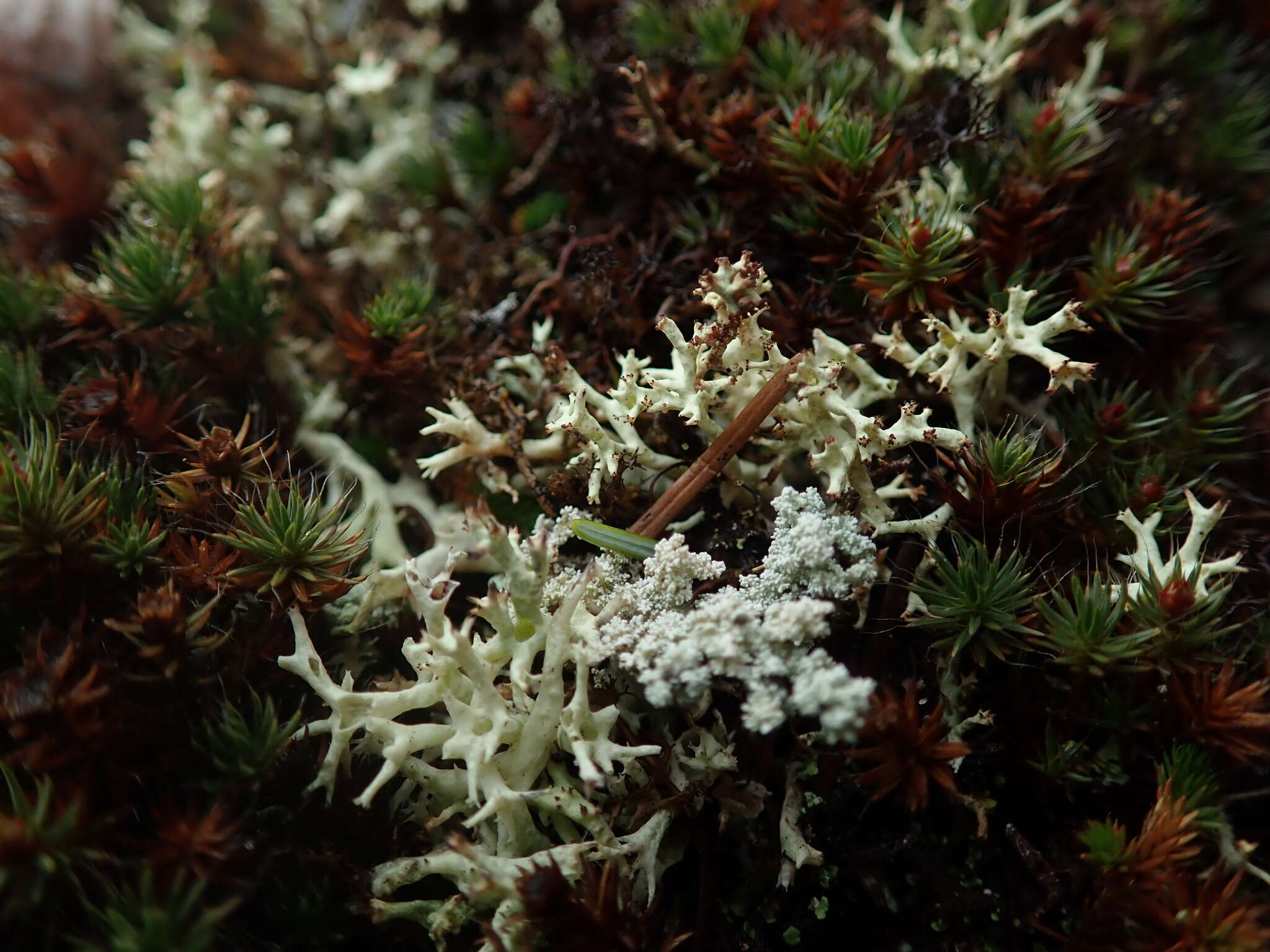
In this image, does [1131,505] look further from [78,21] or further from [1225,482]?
[78,21]

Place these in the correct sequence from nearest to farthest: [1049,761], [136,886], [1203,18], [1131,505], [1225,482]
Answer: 1. [136,886]
2. [1049,761]
3. [1131,505]
4. [1225,482]
5. [1203,18]

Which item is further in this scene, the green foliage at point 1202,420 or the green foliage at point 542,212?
the green foliage at point 542,212

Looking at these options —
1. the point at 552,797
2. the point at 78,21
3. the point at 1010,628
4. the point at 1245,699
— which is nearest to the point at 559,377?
the point at 552,797

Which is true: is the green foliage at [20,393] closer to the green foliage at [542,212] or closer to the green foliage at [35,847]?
the green foliage at [35,847]

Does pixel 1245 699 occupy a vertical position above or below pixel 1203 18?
below

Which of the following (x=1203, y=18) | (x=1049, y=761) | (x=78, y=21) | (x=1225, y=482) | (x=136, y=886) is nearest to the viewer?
(x=136, y=886)

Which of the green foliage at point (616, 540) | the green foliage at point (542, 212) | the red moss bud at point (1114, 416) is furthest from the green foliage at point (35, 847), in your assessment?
the red moss bud at point (1114, 416)

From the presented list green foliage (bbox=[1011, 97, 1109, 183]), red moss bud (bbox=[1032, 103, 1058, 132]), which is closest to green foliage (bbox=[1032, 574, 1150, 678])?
green foliage (bbox=[1011, 97, 1109, 183])

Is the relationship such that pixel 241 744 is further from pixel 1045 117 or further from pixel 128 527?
pixel 1045 117
